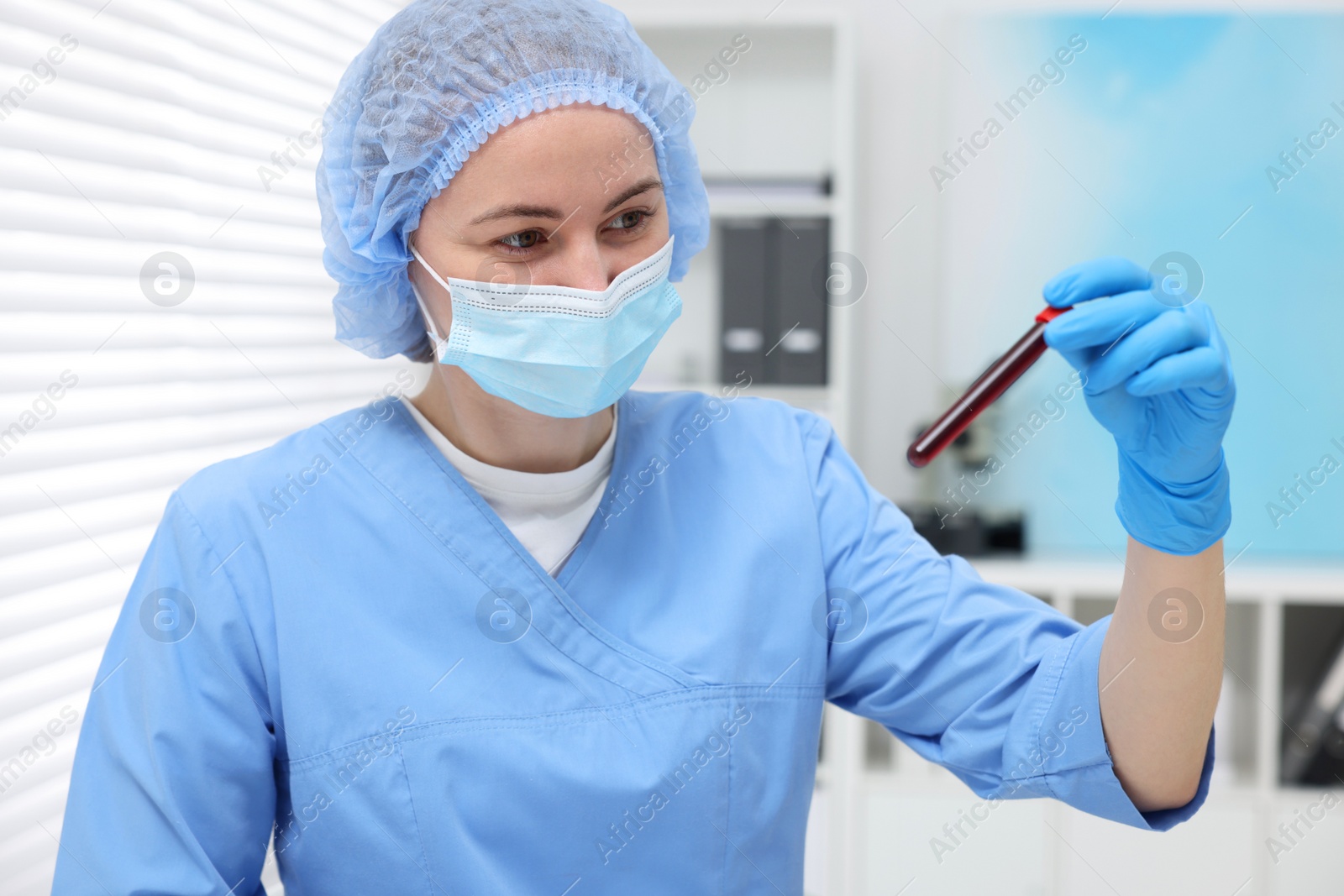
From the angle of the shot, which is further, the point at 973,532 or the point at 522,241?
the point at 973,532

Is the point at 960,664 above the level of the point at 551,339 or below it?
below

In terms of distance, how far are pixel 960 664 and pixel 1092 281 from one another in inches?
14.8

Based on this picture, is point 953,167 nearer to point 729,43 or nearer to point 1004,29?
point 1004,29

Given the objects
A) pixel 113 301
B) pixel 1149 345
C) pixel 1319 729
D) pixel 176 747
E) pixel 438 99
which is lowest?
A: pixel 1319 729

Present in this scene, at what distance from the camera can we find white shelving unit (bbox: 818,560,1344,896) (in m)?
1.93

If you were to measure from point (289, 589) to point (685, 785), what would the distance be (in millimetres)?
397

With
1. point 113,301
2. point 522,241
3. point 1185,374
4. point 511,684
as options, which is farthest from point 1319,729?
point 113,301

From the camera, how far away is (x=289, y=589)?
2.96 feet

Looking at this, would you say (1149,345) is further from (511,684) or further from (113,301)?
(113,301)

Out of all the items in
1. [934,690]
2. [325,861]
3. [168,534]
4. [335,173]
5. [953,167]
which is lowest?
[325,861]

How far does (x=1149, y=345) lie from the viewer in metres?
0.71

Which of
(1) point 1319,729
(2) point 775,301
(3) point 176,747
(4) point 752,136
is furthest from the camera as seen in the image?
(4) point 752,136

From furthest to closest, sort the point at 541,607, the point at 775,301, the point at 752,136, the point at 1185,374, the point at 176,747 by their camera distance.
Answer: the point at 752,136
the point at 775,301
the point at 541,607
the point at 176,747
the point at 1185,374

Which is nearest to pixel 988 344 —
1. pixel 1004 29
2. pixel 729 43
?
pixel 1004 29
